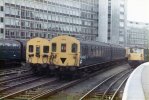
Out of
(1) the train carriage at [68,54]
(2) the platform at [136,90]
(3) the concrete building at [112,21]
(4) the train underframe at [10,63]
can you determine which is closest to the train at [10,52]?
(4) the train underframe at [10,63]

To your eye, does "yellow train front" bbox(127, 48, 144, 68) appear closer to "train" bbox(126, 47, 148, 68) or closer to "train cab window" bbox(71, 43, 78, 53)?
"train" bbox(126, 47, 148, 68)

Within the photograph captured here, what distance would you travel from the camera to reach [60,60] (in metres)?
26.0

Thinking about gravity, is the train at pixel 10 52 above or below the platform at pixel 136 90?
above

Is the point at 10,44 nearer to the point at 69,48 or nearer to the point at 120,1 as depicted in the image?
the point at 69,48

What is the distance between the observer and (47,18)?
9300 centimetres

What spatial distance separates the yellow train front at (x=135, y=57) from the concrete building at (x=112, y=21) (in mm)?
67698

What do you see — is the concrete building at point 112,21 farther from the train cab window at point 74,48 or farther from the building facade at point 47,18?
the train cab window at point 74,48

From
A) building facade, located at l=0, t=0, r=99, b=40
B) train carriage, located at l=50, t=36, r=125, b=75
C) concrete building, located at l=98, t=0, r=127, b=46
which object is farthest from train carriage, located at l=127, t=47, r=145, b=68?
concrete building, located at l=98, t=0, r=127, b=46

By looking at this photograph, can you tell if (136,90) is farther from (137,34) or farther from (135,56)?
(137,34)

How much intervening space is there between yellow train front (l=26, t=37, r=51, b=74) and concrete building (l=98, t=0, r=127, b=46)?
3340 inches

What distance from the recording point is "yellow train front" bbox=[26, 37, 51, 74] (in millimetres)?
26973

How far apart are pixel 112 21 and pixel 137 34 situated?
3149 cm

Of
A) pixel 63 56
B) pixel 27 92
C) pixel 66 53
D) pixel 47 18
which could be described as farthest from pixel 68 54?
pixel 47 18

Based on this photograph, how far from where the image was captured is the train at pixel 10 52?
37719 mm
